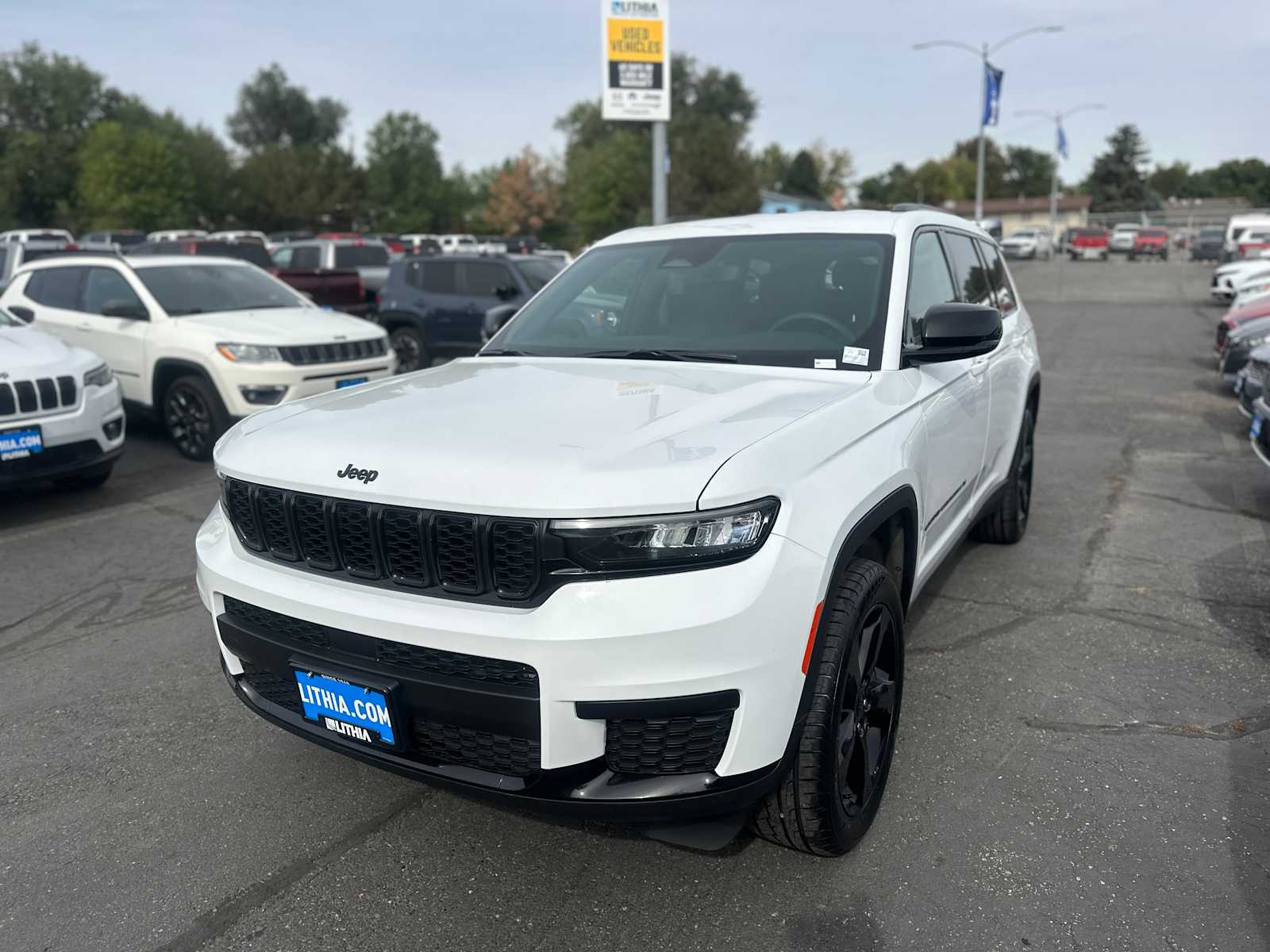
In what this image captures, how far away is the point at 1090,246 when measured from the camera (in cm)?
5000

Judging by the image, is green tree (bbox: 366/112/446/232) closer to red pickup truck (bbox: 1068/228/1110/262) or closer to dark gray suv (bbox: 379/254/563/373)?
red pickup truck (bbox: 1068/228/1110/262)

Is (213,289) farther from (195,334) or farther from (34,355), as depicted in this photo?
(34,355)

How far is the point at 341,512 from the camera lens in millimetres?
2564

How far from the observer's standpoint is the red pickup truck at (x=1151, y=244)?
1916 inches

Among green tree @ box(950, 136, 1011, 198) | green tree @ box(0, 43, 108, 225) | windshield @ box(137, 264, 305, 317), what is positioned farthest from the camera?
green tree @ box(950, 136, 1011, 198)

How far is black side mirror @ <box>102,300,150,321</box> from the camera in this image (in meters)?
8.49

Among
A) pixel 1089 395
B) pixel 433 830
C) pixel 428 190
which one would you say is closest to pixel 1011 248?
pixel 1089 395

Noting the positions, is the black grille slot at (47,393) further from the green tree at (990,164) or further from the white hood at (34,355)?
the green tree at (990,164)

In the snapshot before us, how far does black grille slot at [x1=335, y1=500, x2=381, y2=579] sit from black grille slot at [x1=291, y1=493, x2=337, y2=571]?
0.04 m

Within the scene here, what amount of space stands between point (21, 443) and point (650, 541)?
18.3ft

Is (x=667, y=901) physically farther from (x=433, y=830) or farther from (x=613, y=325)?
(x=613, y=325)

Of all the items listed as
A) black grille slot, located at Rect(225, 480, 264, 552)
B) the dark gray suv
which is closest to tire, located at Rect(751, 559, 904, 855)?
black grille slot, located at Rect(225, 480, 264, 552)

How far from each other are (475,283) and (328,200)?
2233 inches

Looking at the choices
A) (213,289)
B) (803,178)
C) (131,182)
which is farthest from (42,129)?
(213,289)
